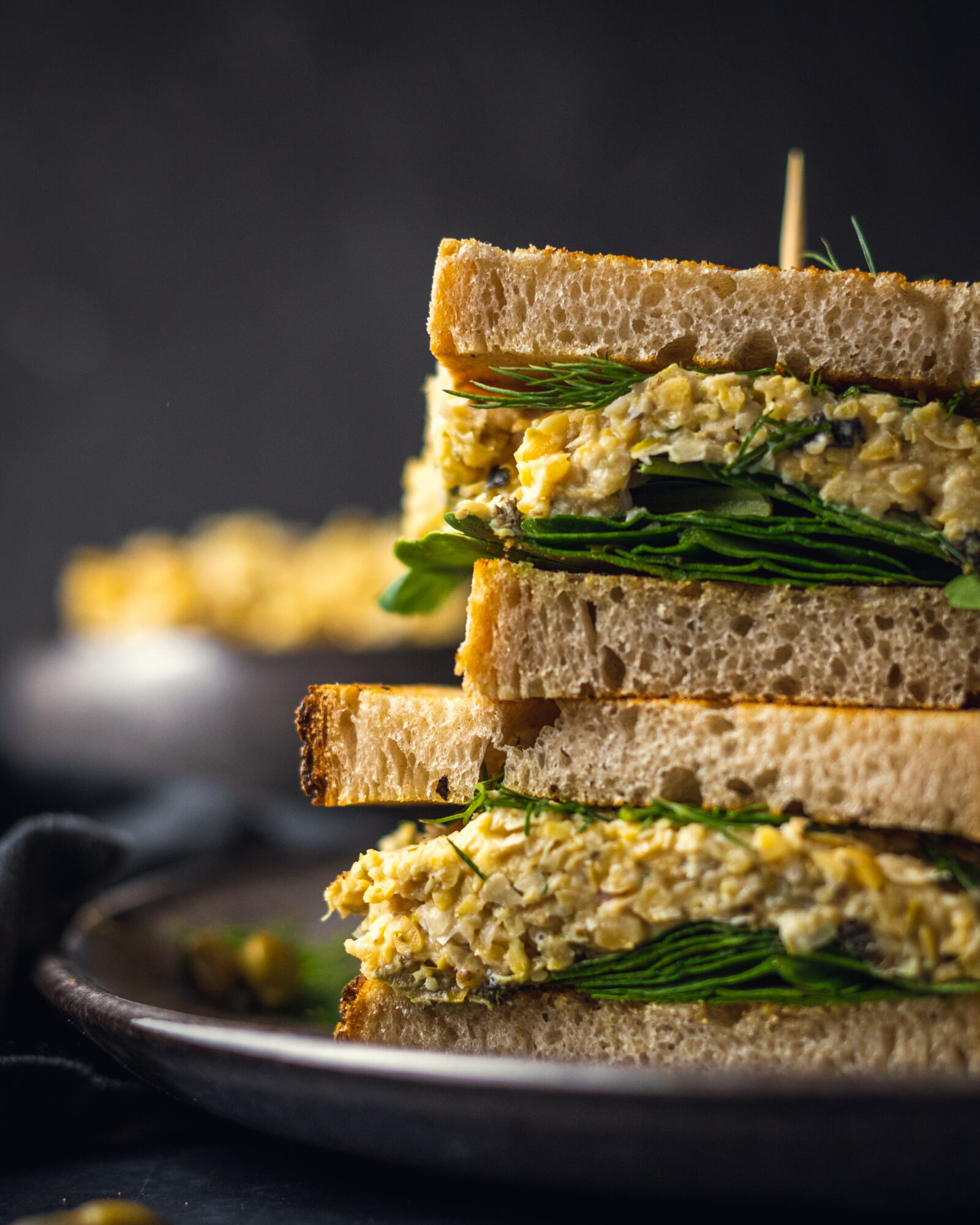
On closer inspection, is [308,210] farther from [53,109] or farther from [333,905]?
[333,905]

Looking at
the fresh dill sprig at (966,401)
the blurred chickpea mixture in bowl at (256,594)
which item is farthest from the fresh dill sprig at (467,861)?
the blurred chickpea mixture in bowl at (256,594)

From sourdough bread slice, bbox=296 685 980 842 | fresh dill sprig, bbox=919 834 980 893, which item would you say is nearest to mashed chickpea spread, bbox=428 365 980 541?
sourdough bread slice, bbox=296 685 980 842

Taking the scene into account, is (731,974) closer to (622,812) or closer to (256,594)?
(622,812)

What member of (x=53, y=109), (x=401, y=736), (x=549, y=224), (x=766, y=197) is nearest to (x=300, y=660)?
(x=401, y=736)

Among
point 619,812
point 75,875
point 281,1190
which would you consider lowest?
point 281,1190

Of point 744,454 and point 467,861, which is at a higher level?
point 744,454

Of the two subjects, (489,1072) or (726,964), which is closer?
(489,1072)

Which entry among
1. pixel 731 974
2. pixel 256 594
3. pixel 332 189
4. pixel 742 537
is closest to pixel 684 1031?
pixel 731 974
